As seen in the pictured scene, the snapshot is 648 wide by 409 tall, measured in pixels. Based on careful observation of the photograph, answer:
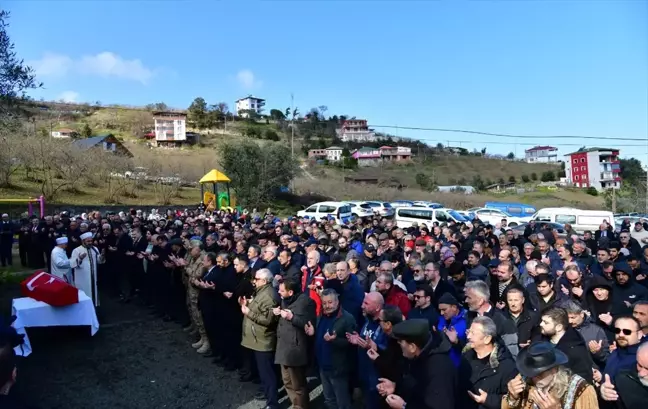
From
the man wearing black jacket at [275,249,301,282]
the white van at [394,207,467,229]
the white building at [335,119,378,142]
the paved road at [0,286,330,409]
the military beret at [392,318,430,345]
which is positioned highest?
the white building at [335,119,378,142]

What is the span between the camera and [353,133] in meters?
109

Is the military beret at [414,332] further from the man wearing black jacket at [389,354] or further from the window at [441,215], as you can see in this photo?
the window at [441,215]

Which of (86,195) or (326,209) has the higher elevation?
(86,195)

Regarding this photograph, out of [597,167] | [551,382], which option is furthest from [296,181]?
[597,167]

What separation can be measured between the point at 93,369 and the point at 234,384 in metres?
2.27

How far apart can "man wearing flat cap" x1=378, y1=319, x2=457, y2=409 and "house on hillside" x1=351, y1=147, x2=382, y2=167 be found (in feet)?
266

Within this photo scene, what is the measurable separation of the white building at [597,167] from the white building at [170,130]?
65.8 metres

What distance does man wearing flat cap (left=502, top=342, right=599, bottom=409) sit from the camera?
8.13 ft

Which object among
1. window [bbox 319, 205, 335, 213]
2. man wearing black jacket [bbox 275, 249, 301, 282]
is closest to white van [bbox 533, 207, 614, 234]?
window [bbox 319, 205, 335, 213]

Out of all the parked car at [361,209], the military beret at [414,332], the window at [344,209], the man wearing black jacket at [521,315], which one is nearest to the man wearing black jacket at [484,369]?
the military beret at [414,332]

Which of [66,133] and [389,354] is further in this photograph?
[66,133]

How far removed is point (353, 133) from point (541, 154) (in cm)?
4932

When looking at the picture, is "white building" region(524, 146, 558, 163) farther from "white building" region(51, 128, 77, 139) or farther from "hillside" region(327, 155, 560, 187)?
"white building" region(51, 128, 77, 139)

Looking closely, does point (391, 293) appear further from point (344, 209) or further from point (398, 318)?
point (344, 209)
